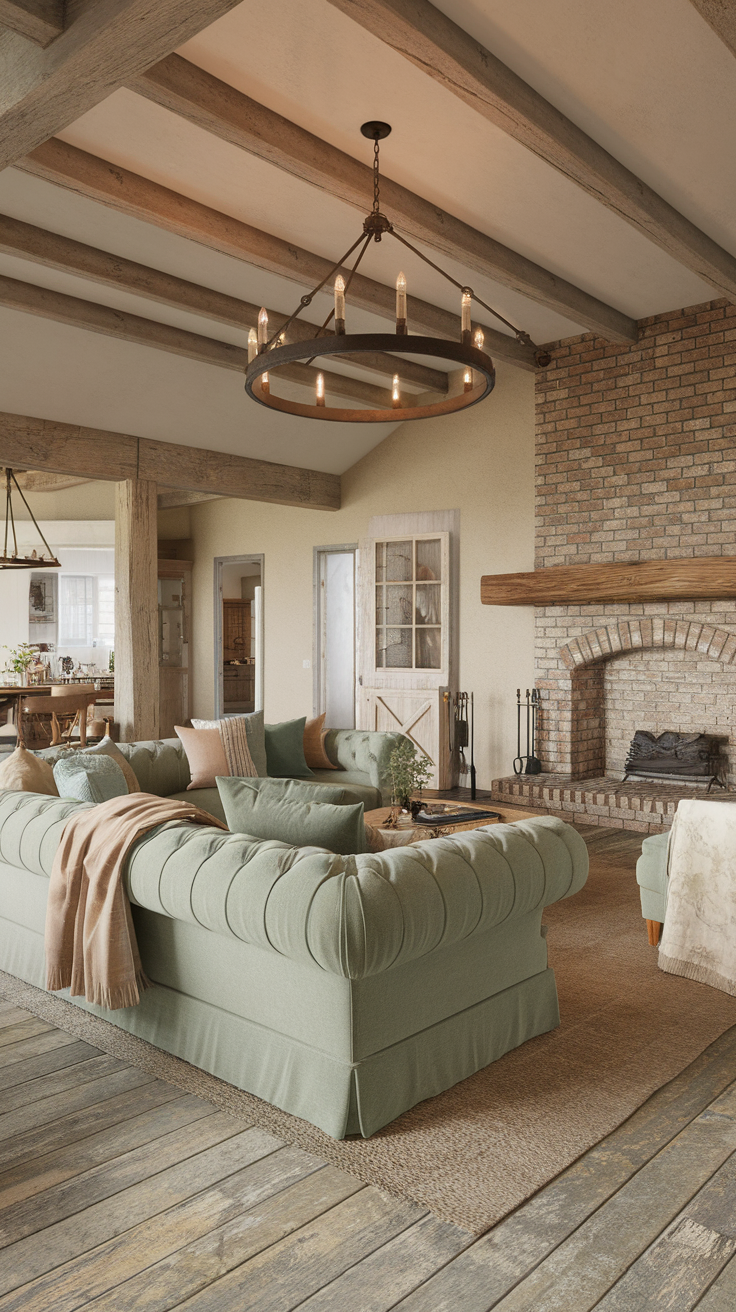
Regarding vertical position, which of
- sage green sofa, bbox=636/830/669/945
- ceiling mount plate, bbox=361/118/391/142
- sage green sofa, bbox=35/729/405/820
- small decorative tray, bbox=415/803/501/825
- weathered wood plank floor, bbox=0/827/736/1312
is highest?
ceiling mount plate, bbox=361/118/391/142

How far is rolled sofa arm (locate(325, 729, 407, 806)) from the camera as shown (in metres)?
5.92

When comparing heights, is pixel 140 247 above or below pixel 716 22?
above

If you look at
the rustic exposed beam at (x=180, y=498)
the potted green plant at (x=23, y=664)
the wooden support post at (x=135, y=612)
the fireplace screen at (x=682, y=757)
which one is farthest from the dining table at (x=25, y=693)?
the fireplace screen at (x=682, y=757)

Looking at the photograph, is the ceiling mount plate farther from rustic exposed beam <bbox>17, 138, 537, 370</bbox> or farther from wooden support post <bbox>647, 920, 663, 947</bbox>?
wooden support post <bbox>647, 920, 663, 947</bbox>

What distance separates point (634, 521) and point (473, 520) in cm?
160

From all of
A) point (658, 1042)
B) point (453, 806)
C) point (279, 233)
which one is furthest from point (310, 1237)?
point (279, 233)

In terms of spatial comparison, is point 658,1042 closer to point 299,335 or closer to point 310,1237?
point 310,1237

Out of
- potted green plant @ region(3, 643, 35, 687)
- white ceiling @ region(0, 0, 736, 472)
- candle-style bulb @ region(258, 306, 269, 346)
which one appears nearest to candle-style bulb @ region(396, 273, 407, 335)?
candle-style bulb @ region(258, 306, 269, 346)

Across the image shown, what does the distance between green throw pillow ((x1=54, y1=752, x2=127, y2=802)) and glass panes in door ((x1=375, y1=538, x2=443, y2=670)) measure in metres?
4.24

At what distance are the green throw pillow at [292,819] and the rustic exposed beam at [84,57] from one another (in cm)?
205

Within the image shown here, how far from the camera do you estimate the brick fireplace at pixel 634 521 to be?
6.33 metres

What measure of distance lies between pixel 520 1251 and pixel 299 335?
18.8ft

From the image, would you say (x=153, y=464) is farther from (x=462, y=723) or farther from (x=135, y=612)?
(x=462, y=723)

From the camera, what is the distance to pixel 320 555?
9.51m
